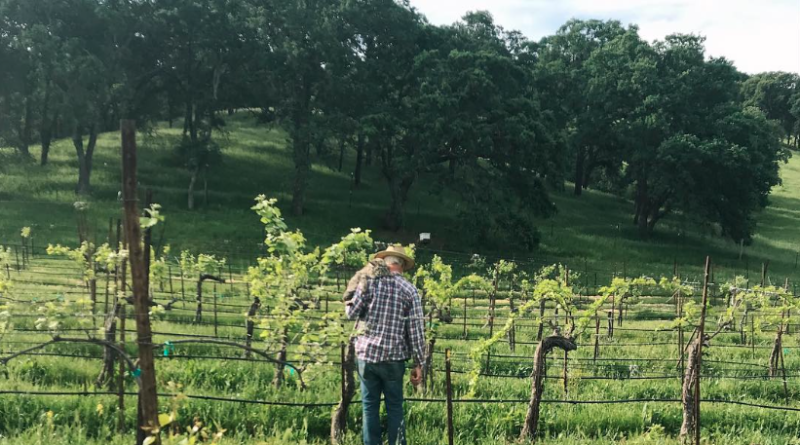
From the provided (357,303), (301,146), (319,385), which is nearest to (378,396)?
(357,303)

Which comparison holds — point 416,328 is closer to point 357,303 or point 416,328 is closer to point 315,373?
point 357,303

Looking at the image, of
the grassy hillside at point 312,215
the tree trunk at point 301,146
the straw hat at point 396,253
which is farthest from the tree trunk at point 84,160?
the straw hat at point 396,253

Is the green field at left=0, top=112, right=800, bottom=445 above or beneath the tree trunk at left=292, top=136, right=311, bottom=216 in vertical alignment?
beneath

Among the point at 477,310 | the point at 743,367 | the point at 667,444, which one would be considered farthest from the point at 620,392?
the point at 477,310

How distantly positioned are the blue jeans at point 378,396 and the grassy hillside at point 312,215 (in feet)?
50.9

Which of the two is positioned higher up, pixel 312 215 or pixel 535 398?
pixel 535 398

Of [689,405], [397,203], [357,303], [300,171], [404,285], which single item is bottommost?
[689,405]

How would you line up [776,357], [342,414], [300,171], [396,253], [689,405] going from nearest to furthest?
[396,253] < [342,414] < [689,405] < [776,357] < [300,171]

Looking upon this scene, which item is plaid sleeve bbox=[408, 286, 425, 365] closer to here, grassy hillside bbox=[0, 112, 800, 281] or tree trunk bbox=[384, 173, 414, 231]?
grassy hillside bbox=[0, 112, 800, 281]

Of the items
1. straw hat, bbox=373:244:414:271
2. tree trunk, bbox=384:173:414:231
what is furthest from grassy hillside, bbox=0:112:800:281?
straw hat, bbox=373:244:414:271

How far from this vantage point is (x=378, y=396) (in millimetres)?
4859

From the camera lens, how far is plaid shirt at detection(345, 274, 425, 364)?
15.5ft

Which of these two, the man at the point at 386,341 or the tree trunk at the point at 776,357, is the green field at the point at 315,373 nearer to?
the tree trunk at the point at 776,357

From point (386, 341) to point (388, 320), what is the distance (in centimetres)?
17
